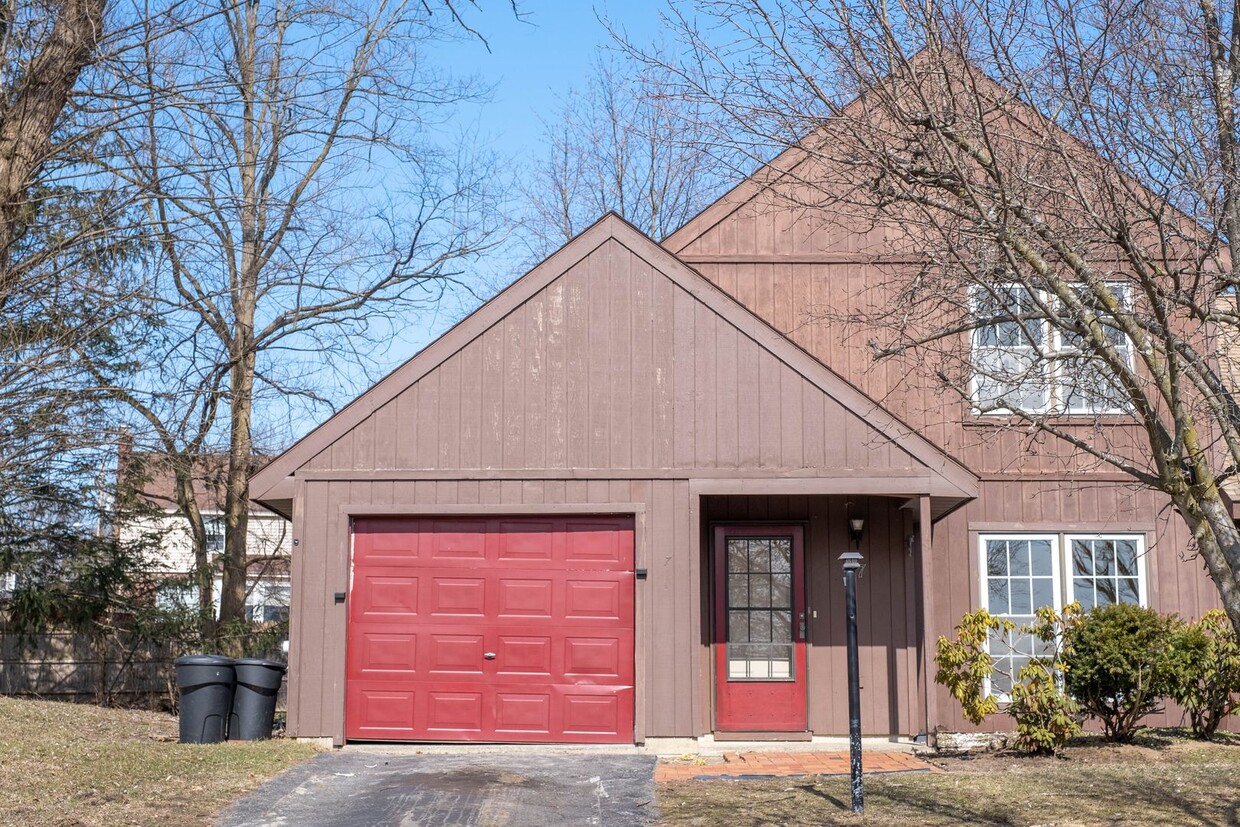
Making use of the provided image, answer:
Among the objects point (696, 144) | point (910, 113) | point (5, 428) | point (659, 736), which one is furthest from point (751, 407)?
point (5, 428)

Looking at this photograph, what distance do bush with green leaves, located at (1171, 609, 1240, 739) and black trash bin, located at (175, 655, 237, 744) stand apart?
8.81 metres

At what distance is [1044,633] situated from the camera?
11375 millimetres

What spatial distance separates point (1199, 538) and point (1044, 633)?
5.16m

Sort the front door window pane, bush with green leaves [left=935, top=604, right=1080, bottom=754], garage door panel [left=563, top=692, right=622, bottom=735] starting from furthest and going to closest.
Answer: the front door window pane < garage door panel [left=563, top=692, right=622, bottom=735] < bush with green leaves [left=935, top=604, right=1080, bottom=754]

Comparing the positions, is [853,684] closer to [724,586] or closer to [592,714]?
[592,714]

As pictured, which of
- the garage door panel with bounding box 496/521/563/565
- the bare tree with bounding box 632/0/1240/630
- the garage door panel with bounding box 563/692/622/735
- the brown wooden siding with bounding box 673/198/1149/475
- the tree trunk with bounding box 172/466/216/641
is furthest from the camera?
the tree trunk with bounding box 172/466/216/641

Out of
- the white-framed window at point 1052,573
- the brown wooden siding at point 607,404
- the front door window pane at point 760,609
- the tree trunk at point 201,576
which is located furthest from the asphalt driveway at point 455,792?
the tree trunk at point 201,576

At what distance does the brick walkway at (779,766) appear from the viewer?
34.5ft

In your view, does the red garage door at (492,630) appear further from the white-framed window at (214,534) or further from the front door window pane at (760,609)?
the white-framed window at (214,534)

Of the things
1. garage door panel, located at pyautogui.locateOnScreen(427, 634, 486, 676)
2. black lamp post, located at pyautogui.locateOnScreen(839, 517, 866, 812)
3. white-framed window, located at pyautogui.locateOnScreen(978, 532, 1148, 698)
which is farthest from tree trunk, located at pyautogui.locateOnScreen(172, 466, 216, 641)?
black lamp post, located at pyautogui.locateOnScreen(839, 517, 866, 812)

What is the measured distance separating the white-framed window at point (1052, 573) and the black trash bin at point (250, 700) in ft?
24.3

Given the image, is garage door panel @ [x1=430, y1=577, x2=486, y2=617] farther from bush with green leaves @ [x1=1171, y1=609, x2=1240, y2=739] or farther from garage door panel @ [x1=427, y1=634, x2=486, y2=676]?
bush with green leaves @ [x1=1171, y1=609, x2=1240, y2=739]

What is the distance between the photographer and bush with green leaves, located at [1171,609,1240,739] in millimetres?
11570

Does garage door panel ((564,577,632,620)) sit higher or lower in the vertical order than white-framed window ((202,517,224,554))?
lower
